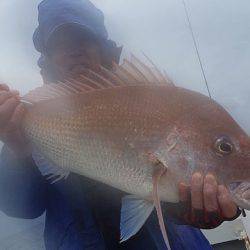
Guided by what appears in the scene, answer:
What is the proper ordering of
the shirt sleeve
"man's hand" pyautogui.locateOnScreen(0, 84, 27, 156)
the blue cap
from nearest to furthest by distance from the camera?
"man's hand" pyautogui.locateOnScreen(0, 84, 27, 156) → the shirt sleeve → the blue cap

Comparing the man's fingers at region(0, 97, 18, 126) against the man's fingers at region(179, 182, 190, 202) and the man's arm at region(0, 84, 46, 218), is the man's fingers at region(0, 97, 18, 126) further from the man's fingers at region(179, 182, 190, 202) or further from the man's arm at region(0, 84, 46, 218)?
the man's fingers at region(179, 182, 190, 202)

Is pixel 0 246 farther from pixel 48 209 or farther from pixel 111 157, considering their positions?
pixel 111 157

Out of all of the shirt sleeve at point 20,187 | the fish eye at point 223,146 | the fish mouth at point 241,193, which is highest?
the fish eye at point 223,146

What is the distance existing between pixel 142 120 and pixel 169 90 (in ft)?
0.69

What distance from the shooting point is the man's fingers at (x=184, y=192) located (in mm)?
1982

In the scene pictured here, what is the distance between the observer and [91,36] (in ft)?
10.4

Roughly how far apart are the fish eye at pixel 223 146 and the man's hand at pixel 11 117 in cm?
109

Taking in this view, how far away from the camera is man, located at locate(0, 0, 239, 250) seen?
231cm

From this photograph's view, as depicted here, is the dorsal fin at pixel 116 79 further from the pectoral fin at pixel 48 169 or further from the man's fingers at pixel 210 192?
the man's fingers at pixel 210 192

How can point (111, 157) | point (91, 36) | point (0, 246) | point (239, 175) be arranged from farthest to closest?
point (0, 246) < point (91, 36) < point (111, 157) < point (239, 175)

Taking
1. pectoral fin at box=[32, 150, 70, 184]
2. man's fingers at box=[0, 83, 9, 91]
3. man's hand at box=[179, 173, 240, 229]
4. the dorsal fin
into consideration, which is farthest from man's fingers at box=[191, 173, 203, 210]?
man's fingers at box=[0, 83, 9, 91]

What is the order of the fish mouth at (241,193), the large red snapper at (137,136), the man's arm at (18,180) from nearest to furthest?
the fish mouth at (241,193), the large red snapper at (137,136), the man's arm at (18,180)

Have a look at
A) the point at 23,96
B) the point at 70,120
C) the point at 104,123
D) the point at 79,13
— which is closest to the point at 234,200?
the point at 104,123

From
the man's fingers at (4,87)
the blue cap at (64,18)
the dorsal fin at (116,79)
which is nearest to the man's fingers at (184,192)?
the dorsal fin at (116,79)
